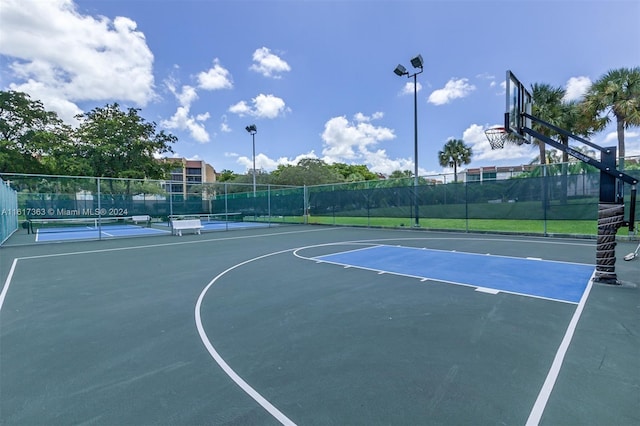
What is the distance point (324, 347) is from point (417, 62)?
591 inches

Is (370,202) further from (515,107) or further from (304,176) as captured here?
(304,176)

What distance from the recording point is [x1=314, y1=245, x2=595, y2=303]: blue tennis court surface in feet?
17.6

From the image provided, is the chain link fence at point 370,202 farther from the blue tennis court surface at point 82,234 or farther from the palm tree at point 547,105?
the palm tree at point 547,105

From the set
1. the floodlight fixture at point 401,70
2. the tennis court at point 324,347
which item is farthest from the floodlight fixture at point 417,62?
the tennis court at point 324,347

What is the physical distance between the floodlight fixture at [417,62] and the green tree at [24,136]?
24.0m

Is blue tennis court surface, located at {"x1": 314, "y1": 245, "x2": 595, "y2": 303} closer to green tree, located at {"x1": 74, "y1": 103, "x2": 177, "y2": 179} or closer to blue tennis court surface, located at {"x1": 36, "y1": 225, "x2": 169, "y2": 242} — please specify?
blue tennis court surface, located at {"x1": 36, "y1": 225, "x2": 169, "y2": 242}

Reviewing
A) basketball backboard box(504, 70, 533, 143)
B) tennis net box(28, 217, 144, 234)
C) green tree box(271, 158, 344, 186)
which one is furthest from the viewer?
green tree box(271, 158, 344, 186)

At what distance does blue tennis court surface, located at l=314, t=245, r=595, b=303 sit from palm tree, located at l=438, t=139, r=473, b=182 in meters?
29.9

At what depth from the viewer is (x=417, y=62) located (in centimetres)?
1484

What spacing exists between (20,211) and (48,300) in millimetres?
16240

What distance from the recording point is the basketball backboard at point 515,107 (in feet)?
23.5

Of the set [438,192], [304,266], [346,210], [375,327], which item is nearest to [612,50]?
[438,192]

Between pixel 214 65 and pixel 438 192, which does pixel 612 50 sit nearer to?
pixel 438 192

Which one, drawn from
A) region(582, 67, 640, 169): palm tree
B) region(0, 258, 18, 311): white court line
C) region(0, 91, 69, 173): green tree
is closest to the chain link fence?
region(0, 258, 18, 311): white court line
